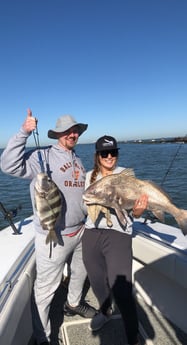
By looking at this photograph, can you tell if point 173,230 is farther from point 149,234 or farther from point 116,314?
point 116,314

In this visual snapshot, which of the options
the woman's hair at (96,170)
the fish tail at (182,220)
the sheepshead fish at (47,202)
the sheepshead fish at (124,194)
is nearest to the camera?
the sheepshead fish at (47,202)

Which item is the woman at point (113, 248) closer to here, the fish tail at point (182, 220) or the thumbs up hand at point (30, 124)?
the fish tail at point (182, 220)

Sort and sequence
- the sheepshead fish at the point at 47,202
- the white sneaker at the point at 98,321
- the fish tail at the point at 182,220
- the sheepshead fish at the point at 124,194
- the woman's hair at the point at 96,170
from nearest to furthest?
the sheepshead fish at the point at 47,202 < the fish tail at the point at 182,220 < the sheepshead fish at the point at 124,194 < the woman's hair at the point at 96,170 < the white sneaker at the point at 98,321

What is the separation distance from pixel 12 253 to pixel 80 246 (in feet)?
2.74

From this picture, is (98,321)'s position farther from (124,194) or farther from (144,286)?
(124,194)

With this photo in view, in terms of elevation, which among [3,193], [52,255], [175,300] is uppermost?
[52,255]

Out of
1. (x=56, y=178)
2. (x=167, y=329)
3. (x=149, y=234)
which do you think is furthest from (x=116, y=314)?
(x=56, y=178)

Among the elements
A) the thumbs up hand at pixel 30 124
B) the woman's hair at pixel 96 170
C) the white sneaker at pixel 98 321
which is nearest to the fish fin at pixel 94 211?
the woman's hair at pixel 96 170

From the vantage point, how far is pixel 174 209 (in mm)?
2920

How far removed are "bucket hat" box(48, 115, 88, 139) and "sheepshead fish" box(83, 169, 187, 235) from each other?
0.66m

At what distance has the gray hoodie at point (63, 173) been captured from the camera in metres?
2.98

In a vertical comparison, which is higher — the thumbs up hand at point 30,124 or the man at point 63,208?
the thumbs up hand at point 30,124

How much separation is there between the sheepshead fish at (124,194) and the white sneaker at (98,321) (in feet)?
4.79

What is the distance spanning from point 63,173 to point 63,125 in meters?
0.51
